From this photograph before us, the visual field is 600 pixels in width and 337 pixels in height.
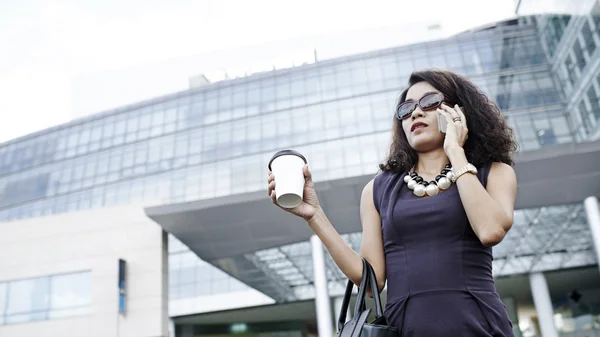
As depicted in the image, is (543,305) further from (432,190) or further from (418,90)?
(432,190)

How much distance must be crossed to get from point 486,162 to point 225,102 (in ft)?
114

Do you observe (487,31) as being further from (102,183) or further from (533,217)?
(102,183)

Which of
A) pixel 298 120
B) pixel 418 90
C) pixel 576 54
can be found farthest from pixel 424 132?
pixel 298 120

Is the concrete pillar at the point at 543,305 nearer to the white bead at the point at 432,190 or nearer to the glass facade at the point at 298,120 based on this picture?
the glass facade at the point at 298,120

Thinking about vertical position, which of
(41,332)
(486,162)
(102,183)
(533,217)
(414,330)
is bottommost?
(414,330)

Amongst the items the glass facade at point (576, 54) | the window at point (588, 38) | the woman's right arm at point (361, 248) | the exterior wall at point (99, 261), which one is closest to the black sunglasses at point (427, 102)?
the woman's right arm at point (361, 248)

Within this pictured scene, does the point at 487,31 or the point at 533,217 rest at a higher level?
the point at 487,31

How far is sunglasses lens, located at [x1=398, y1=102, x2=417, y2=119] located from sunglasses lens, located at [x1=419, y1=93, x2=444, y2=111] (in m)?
0.04

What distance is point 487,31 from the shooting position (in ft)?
113

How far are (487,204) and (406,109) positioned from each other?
52 cm

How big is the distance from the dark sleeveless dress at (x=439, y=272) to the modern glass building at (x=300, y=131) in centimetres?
2379

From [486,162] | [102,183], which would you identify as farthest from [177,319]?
[486,162]

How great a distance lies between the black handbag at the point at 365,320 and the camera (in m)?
1.50

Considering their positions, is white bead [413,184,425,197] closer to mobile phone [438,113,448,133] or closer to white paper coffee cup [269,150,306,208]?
mobile phone [438,113,448,133]
